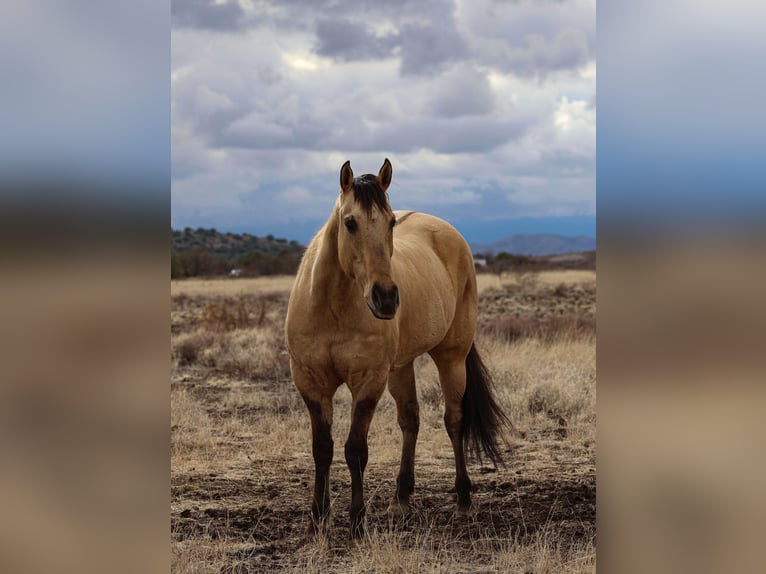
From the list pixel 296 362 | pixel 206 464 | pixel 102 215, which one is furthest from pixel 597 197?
pixel 206 464

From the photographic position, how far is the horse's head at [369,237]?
4.27 metres

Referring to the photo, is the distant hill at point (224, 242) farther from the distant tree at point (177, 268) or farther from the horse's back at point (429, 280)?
the horse's back at point (429, 280)

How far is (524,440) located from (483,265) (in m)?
34.5

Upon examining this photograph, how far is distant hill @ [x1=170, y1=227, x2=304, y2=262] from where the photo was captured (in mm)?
67125

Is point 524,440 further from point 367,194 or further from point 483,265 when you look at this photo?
point 483,265

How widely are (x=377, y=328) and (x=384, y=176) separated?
3.02ft

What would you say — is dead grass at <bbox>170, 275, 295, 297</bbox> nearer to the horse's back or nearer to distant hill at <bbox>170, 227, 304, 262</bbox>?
the horse's back

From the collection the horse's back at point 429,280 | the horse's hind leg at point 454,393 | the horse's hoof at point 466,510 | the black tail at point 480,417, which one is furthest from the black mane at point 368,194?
the horse's hoof at point 466,510

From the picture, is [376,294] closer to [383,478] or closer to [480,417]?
[480,417]

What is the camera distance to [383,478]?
20.6 feet

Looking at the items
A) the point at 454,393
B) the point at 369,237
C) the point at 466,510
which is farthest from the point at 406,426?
the point at 369,237

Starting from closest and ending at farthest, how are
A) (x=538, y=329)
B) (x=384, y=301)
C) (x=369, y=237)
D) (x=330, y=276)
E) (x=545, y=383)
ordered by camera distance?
(x=384, y=301) < (x=369, y=237) < (x=330, y=276) < (x=545, y=383) < (x=538, y=329)

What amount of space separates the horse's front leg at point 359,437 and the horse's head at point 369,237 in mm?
713

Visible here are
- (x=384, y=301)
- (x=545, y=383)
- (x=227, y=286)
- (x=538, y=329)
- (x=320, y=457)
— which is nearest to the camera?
(x=384, y=301)
